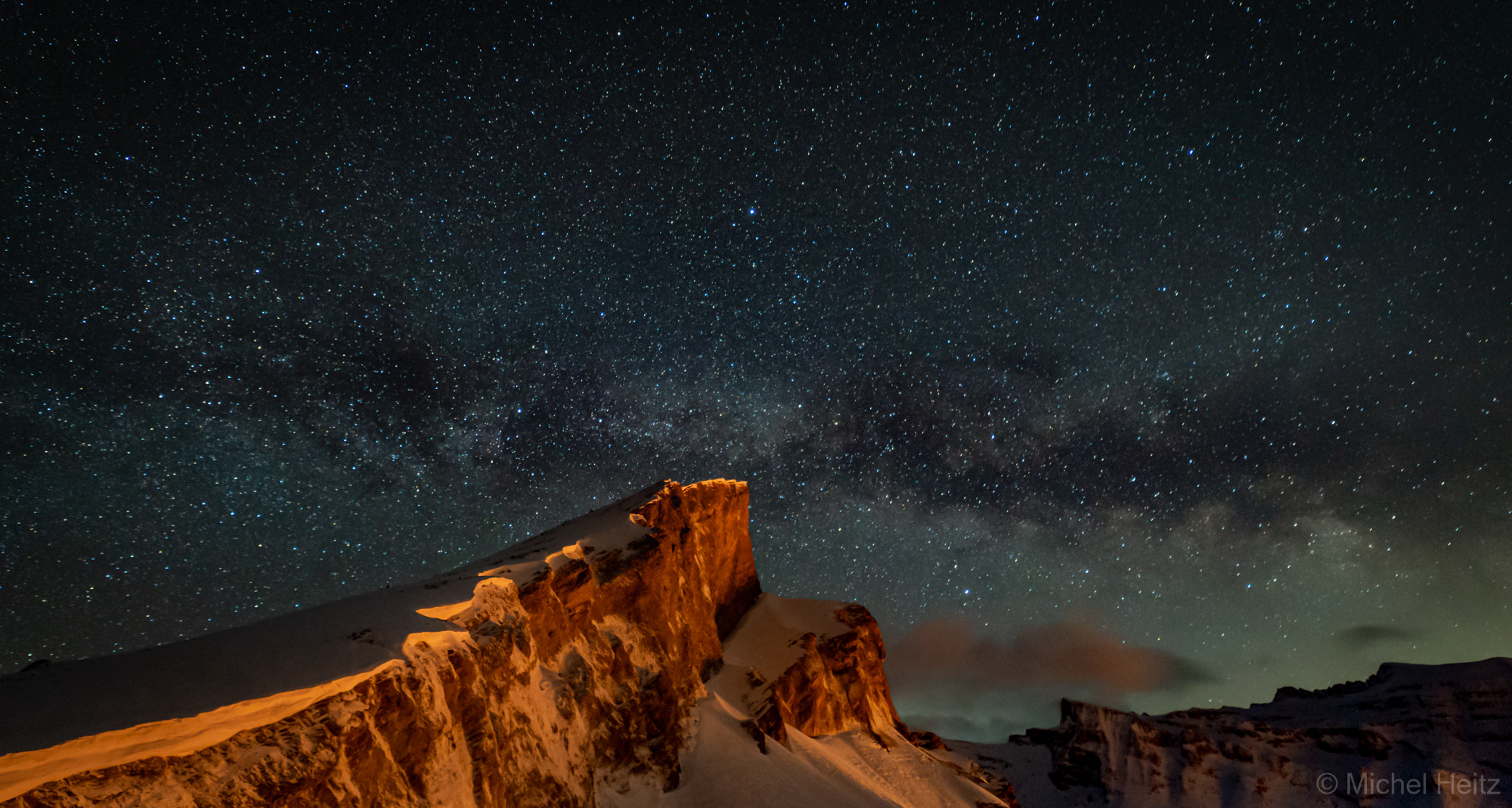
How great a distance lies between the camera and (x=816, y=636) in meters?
49.2

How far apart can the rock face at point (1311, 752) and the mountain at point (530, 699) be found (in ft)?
290


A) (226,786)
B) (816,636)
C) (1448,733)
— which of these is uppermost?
(816,636)

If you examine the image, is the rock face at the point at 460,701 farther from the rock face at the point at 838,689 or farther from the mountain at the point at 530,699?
the rock face at the point at 838,689

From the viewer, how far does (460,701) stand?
21.1 m

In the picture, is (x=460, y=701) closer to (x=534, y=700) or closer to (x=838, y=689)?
(x=534, y=700)

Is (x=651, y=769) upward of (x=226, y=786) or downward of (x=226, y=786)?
downward

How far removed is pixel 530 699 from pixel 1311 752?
13998 centimetres

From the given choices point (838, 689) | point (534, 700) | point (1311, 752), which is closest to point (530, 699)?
point (534, 700)

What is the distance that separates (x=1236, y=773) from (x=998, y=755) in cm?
4699

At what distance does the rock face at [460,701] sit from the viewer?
43.5 feet

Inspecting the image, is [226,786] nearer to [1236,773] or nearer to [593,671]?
[593,671]

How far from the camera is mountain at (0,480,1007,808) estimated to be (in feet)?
45.7

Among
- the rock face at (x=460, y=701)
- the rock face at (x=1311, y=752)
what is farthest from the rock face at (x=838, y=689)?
the rock face at (x=1311, y=752)

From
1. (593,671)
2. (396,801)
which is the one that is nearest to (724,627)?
(593,671)
